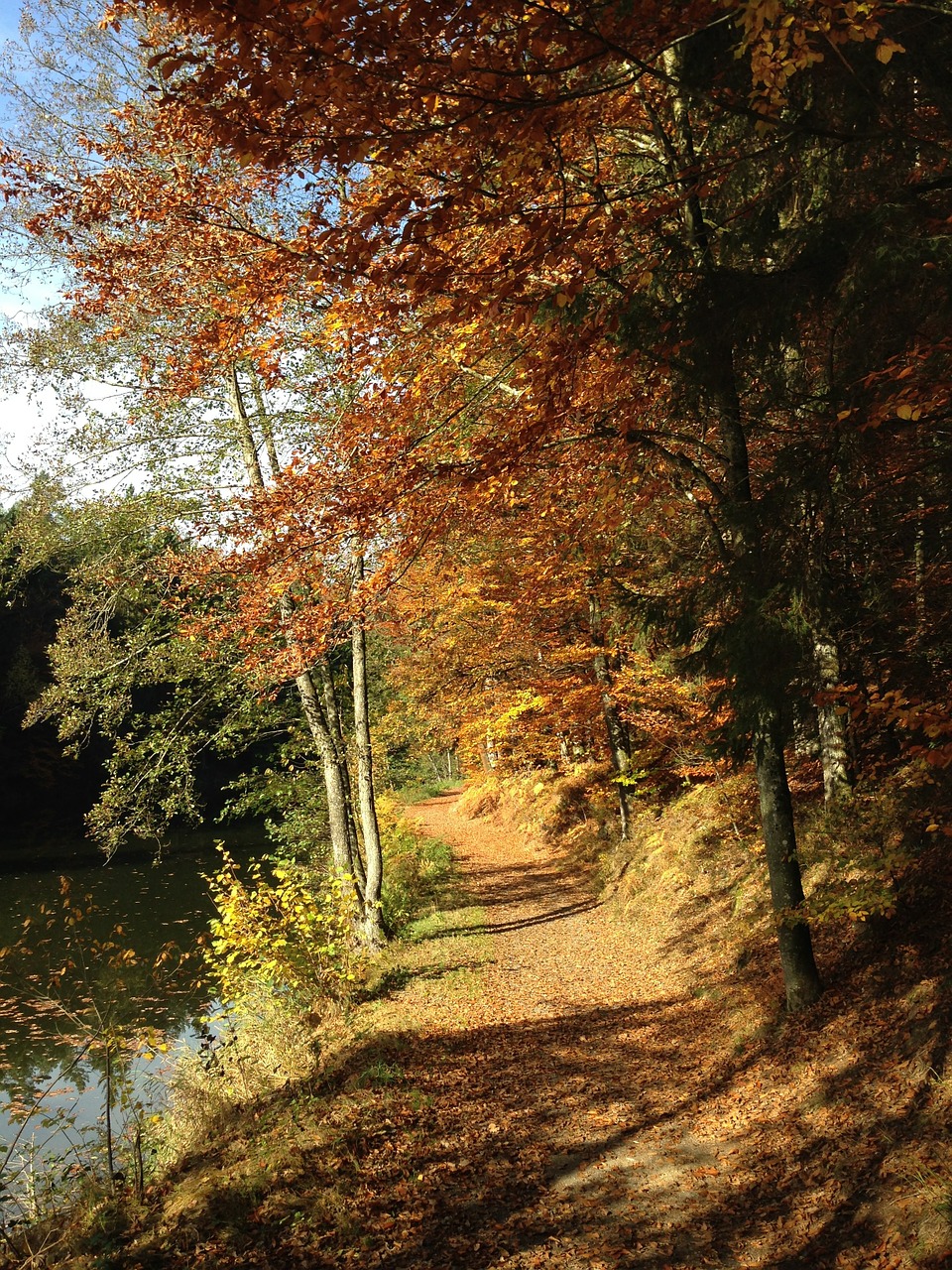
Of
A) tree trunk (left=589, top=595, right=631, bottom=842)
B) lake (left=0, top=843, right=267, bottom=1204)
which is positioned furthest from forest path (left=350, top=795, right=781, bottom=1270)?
tree trunk (left=589, top=595, right=631, bottom=842)

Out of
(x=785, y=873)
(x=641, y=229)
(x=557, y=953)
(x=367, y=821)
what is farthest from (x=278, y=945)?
(x=641, y=229)

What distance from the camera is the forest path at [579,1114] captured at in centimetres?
469

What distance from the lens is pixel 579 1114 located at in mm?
6324

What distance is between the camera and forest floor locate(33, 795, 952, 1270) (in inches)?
178

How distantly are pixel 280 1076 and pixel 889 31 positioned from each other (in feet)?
28.0

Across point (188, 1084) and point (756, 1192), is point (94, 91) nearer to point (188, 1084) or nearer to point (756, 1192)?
point (188, 1084)

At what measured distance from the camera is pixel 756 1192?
4.93 m

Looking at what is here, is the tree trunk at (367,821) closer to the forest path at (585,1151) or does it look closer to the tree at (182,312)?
the tree at (182,312)

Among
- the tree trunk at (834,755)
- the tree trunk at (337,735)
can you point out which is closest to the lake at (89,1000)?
the tree trunk at (337,735)

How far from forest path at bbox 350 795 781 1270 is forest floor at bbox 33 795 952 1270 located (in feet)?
0.06

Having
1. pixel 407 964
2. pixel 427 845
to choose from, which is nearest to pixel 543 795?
pixel 427 845

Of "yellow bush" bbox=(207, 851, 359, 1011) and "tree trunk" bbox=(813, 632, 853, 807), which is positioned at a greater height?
"tree trunk" bbox=(813, 632, 853, 807)

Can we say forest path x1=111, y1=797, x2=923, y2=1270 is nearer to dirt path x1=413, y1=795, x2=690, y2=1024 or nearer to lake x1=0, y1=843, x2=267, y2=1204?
dirt path x1=413, y1=795, x2=690, y2=1024

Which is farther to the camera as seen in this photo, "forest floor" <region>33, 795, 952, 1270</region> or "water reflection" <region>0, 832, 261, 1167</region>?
"water reflection" <region>0, 832, 261, 1167</region>
